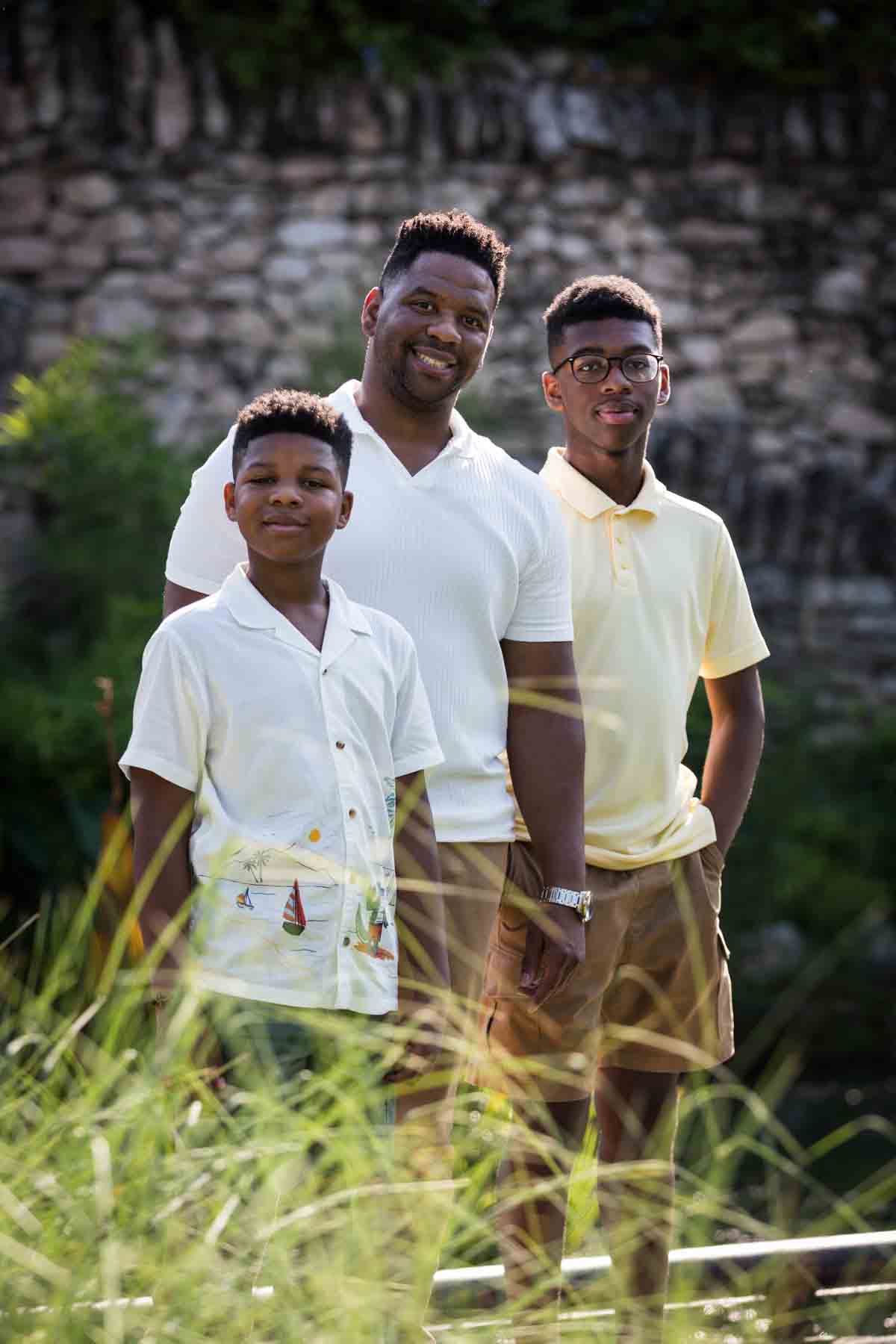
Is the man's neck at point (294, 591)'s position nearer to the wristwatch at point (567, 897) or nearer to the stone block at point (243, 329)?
the wristwatch at point (567, 897)

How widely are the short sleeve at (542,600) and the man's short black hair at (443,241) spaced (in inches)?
15.7

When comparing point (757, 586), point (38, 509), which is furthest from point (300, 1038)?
point (757, 586)

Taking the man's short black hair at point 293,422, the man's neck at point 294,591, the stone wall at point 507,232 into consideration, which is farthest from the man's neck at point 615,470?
the stone wall at point 507,232

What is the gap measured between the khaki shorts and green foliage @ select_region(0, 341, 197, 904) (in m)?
2.98

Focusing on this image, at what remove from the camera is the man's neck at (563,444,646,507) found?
2758mm

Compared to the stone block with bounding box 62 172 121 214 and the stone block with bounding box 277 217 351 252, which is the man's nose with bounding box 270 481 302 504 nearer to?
the stone block with bounding box 277 217 351 252

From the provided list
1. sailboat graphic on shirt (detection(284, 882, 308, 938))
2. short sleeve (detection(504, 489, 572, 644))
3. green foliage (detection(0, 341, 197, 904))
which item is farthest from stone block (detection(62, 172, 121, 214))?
sailboat graphic on shirt (detection(284, 882, 308, 938))

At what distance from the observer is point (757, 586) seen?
716 centimetres

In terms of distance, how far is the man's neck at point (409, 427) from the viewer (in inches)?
99.1

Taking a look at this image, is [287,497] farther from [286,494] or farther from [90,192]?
[90,192]

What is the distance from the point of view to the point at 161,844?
2.09 metres

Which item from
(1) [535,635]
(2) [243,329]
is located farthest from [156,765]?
(2) [243,329]

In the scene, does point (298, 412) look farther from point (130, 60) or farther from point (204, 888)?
point (130, 60)

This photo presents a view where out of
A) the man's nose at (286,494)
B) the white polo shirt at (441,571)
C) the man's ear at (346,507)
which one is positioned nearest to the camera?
the man's nose at (286,494)
